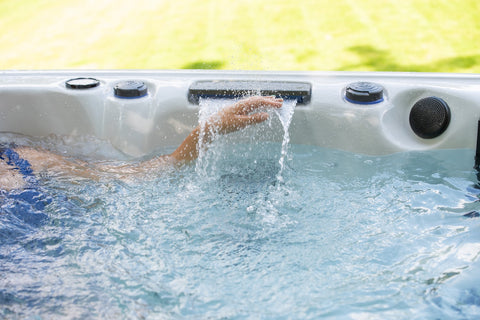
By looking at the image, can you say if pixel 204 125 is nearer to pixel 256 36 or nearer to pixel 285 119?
pixel 285 119

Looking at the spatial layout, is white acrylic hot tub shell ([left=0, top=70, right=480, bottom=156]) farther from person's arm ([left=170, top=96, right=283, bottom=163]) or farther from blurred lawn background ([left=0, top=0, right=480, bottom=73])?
blurred lawn background ([left=0, top=0, right=480, bottom=73])

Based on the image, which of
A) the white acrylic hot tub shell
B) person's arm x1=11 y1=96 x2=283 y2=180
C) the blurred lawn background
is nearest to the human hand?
person's arm x1=11 y1=96 x2=283 y2=180

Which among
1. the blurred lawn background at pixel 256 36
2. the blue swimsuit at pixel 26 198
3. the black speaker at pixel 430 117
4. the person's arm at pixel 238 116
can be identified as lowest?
the blurred lawn background at pixel 256 36

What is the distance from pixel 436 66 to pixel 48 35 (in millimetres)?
3246

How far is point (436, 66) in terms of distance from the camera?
3.58 meters

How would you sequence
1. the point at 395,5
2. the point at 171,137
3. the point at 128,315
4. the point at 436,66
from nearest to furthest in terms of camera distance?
the point at 128,315 < the point at 171,137 < the point at 436,66 < the point at 395,5

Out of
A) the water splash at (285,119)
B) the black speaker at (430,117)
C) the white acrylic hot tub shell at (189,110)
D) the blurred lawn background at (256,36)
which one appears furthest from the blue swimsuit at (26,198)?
the blurred lawn background at (256,36)

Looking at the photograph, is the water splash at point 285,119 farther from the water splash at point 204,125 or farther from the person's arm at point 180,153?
the water splash at point 204,125

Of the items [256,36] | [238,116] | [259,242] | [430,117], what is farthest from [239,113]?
[256,36]

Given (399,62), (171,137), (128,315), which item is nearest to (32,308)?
(128,315)

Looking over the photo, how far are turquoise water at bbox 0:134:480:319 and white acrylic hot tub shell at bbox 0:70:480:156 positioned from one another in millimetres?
72

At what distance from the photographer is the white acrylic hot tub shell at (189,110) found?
1.88 m

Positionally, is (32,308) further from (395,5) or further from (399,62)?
(395,5)

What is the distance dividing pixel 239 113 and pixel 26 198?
71cm
